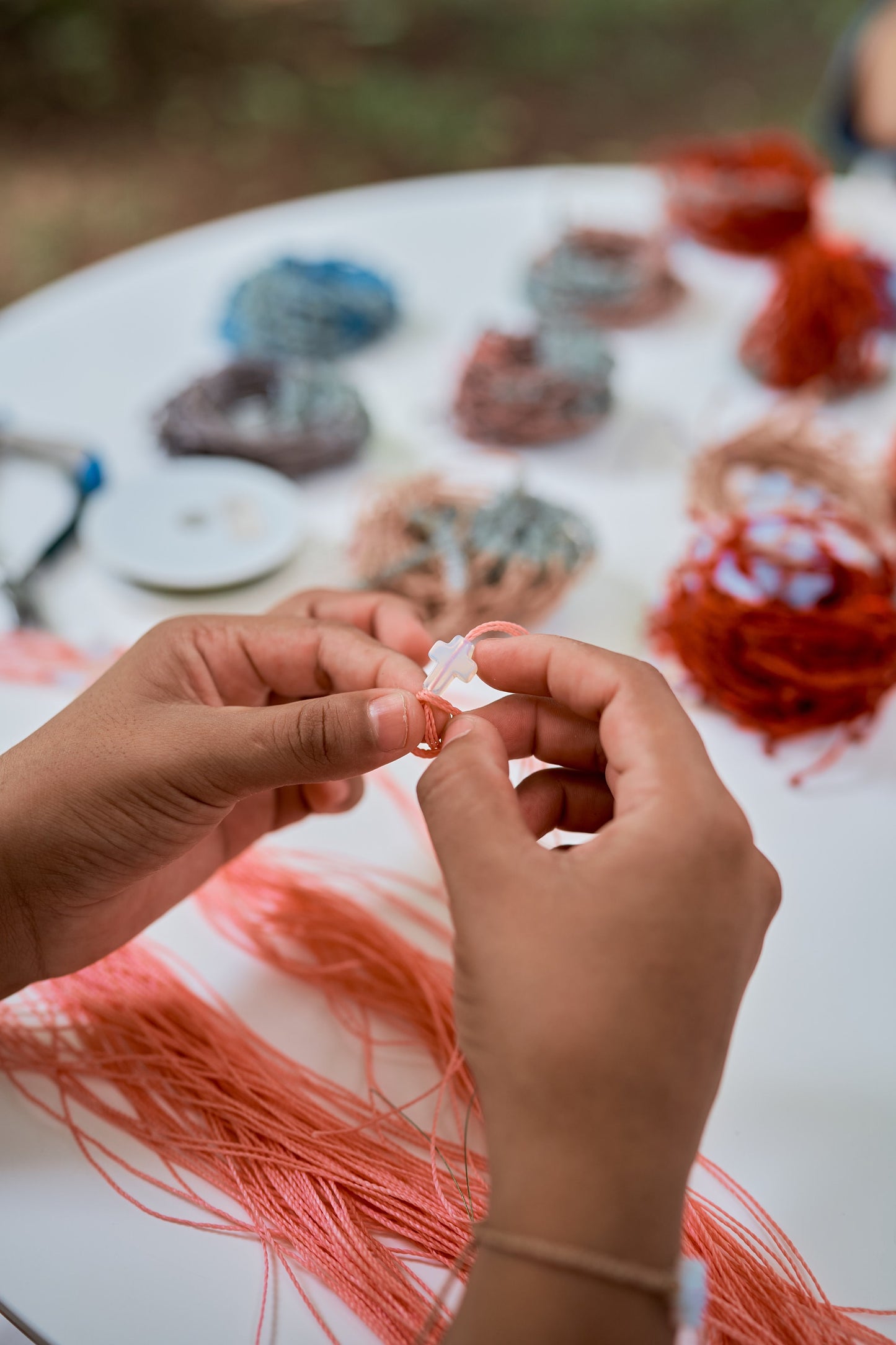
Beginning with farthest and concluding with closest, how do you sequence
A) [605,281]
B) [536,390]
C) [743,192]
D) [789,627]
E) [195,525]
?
[743,192] < [605,281] < [536,390] < [195,525] < [789,627]

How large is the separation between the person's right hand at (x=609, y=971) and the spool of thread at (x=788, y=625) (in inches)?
15.2

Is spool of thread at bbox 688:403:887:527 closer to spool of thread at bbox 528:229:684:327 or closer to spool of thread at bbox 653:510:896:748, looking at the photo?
spool of thread at bbox 653:510:896:748

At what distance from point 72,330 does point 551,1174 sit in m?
1.35

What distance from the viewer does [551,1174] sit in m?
0.49

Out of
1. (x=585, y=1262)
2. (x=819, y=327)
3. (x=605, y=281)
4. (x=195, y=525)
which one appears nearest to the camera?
(x=585, y=1262)

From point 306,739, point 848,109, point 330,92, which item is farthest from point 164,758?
point 330,92

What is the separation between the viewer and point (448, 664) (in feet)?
2.21

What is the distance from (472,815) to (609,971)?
11 cm

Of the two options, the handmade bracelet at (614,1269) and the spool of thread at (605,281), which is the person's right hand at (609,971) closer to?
the handmade bracelet at (614,1269)

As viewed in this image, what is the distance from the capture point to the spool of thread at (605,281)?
1.53 m

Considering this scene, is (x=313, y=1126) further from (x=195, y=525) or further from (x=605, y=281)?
(x=605, y=281)

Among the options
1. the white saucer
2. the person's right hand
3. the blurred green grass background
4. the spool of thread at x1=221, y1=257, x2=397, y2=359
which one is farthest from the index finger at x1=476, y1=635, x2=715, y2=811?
the blurred green grass background

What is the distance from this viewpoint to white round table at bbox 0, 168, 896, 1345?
616 mm

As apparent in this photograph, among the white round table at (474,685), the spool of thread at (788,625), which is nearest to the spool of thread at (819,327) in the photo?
the white round table at (474,685)
